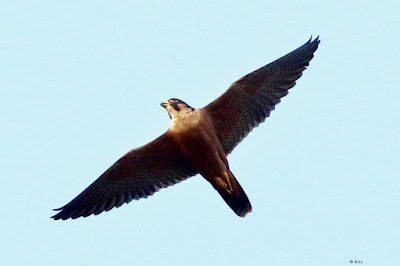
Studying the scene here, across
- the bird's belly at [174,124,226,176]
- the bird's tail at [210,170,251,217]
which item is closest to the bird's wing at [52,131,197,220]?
the bird's belly at [174,124,226,176]

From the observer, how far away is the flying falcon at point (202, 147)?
39.3ft

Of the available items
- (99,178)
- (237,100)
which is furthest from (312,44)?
(99,178)

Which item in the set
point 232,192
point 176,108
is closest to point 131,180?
point 176,108

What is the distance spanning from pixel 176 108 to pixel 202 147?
80 centimetres

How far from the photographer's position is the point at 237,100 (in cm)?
1245

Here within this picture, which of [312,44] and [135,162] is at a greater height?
[312,44]

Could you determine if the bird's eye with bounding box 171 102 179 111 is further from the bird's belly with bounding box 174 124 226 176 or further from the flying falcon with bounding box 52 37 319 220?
the bird's belly with bounding box 174 124 226 176

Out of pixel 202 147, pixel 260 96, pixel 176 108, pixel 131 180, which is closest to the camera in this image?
pixel 202 147

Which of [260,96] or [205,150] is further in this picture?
[260,96]

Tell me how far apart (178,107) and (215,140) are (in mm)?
823

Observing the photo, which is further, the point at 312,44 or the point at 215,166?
the point at 312,44

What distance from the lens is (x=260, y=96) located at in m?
12.7

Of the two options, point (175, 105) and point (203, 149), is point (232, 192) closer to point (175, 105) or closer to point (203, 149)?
point (203, 149)

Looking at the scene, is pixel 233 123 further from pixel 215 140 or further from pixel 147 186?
pixel 147 186
